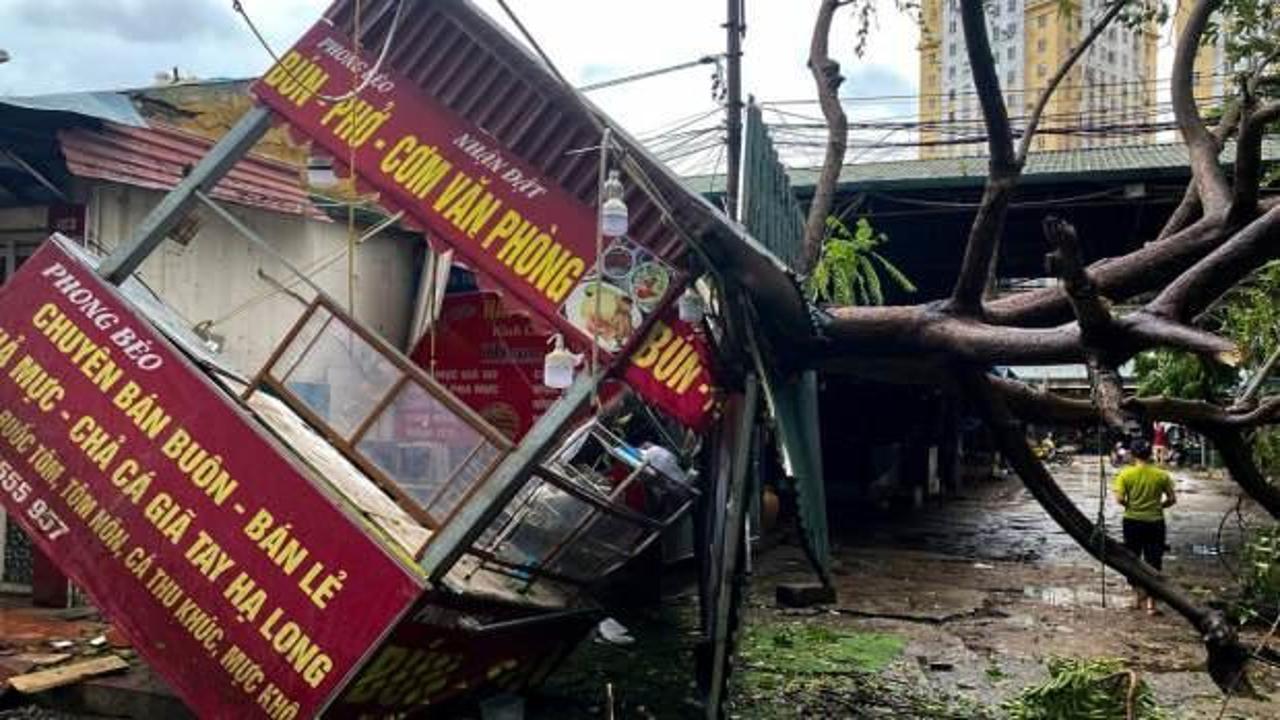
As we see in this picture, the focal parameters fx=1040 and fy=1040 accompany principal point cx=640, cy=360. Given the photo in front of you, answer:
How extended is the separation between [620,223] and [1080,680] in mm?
3544

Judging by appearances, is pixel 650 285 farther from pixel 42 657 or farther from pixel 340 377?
pixel 42 657

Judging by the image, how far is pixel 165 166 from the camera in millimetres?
9227

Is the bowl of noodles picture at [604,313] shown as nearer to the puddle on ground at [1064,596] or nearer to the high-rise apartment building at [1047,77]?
the high-rise apartment building at [1047,77]

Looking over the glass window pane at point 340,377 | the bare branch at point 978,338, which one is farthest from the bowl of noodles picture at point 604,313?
the bare branch at point 978,338

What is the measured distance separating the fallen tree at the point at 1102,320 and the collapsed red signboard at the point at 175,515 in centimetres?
289

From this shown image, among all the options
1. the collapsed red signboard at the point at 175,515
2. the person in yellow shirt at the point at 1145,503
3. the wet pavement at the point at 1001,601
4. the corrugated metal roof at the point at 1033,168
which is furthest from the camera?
the corrugated metal roof at the point at 1033,168

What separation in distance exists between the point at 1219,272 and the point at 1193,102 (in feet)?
7.46

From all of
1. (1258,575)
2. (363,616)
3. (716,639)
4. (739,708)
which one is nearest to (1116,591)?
(1258,575)

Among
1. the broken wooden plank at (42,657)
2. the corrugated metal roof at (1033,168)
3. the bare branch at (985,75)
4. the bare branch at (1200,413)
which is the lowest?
the broken wooden plank at (42,657)

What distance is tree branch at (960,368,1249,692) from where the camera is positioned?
4.78 metres

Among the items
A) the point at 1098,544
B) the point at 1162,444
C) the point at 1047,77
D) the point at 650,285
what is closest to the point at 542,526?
the point at 650,285

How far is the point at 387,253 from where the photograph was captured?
11961 mm

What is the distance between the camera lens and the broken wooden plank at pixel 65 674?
6.33 meters

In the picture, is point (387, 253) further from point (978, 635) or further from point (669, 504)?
point (978, 635)
